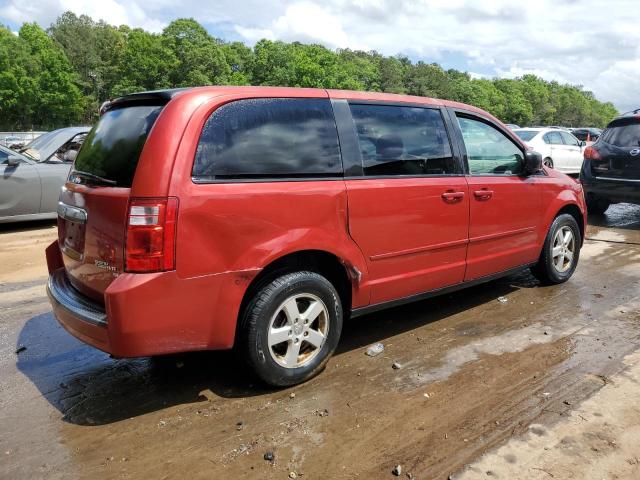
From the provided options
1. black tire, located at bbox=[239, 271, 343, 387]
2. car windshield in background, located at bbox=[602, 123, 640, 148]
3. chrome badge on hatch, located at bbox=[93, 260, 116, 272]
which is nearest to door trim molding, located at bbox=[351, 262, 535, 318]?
black tire, located at bbox=[239, 271, 343, 387]

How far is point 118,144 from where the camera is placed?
11.0 feet

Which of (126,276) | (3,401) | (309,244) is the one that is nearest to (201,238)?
(126,276)

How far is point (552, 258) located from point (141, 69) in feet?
249

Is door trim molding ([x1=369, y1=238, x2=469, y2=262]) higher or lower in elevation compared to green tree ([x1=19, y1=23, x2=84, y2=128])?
lower

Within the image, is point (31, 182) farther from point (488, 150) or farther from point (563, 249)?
point (563, 249)

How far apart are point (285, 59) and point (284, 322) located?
86.5 m

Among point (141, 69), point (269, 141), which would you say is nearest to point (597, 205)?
point (269, 141)

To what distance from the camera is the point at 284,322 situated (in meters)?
3.47

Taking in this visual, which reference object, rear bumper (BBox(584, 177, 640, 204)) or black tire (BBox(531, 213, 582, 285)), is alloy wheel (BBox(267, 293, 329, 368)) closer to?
black tire (BBox(531, 213, 582, 285))

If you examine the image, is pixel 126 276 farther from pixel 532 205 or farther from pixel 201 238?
pixel 532 205

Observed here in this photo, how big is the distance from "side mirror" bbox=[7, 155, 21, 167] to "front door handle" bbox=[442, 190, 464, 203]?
7.05 metres

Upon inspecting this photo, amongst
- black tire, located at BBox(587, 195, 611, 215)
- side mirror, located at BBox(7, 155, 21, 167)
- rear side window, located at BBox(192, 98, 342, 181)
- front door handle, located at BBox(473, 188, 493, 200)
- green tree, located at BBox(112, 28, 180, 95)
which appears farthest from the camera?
green tree, located at BBox(112, 28, 180, 95)

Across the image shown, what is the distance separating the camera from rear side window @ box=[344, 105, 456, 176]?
3842 mm

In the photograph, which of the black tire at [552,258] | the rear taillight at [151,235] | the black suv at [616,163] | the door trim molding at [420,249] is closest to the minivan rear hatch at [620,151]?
the black suv at [616,163]
